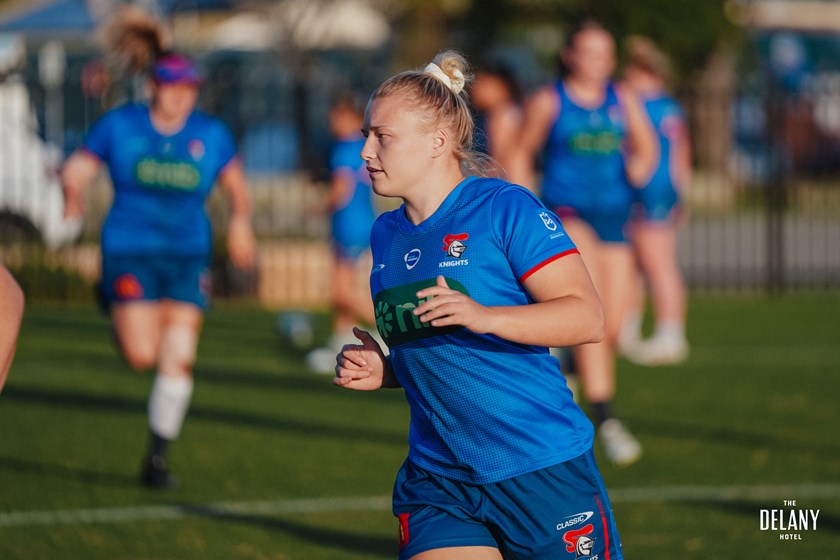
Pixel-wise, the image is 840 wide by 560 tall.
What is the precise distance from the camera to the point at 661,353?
12.8 m

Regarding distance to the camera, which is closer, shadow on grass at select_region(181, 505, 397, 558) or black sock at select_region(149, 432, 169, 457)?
shadow on grass at select_region(181, 505, 397, 558)

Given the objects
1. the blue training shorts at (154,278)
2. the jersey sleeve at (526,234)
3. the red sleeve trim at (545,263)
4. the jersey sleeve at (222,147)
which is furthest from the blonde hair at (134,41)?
the red sleeve trim at (545,263)

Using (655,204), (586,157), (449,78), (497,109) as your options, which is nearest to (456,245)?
(449,78)

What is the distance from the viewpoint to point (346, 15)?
34.6 metres

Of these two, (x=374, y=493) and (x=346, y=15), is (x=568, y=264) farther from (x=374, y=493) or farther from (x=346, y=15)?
(x=346, y=15)

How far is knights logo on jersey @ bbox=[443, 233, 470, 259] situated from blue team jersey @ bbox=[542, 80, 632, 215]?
4.73m

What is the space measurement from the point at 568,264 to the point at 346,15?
103 feet

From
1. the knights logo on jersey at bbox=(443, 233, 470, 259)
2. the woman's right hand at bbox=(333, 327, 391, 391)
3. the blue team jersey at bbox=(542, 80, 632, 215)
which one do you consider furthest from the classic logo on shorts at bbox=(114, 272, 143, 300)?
the knights logo on jersey at bbox=(443, 233, 470, 259)

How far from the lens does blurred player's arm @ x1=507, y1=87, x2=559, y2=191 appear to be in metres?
8.76

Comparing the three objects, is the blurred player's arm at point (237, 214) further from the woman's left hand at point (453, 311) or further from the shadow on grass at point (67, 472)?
the woman's left hand at point (453, 311)

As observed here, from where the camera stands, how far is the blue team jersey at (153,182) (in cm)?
→ 820

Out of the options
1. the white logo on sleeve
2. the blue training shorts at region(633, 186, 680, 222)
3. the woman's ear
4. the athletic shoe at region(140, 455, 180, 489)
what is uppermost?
the woman's ear

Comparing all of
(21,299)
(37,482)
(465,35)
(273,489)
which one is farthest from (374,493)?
(465,35)

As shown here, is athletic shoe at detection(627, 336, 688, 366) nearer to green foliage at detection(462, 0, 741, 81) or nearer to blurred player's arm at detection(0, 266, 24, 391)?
blurred player's arm at detection(0, 266, 24, 391)
